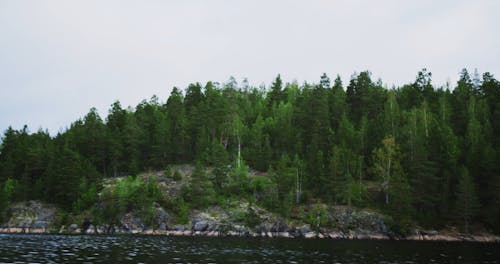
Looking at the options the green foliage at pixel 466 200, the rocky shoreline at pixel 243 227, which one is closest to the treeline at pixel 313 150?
the green foliage at pixel 466 200

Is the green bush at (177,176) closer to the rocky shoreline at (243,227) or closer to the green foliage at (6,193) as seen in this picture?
the rocky shoreline at (243,227)

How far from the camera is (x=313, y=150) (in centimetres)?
9431

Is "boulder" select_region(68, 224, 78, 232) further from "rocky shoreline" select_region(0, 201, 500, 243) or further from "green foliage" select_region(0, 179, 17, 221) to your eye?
"green foliage" select_region(0, 179, 17, 221)

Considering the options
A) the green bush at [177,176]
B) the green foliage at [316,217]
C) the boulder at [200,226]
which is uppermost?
the green bush at [177,176]

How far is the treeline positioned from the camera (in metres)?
80.3

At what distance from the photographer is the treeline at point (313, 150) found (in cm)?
8031

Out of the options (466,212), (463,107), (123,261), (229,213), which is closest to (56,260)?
(123,261)

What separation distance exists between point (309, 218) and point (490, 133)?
47820mm

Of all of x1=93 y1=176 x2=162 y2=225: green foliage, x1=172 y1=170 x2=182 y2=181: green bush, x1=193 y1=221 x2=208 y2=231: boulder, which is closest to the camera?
x1=193 y1=221 x2=208 y2=231: boulder

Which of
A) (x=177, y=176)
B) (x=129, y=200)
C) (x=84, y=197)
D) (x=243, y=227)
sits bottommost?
(x=243, y=227)

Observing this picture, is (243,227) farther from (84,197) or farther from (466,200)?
(466,200)

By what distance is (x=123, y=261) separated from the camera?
3391 cm

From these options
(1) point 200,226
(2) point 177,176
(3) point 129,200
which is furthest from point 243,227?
(3) point 129,200

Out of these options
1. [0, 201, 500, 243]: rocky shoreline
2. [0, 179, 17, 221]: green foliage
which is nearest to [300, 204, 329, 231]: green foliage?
[0, 201, 500, 243]: rocky shoreline
